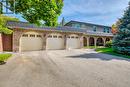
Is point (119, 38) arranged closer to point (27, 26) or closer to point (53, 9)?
point (53, 9)

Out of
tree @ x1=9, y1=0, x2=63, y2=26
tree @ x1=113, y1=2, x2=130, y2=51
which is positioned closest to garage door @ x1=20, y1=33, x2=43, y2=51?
tree @ x1=9, y1=0, x2=63, y2=26

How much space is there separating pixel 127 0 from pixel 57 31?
451 inches

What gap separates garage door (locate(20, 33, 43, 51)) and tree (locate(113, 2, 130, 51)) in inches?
444

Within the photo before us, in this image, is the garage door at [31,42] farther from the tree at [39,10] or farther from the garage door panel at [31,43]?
the tree at [39,10]

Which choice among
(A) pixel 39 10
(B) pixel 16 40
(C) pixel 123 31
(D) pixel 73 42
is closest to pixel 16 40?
(B) pixel 16 40

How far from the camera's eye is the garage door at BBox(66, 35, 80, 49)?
24014mm

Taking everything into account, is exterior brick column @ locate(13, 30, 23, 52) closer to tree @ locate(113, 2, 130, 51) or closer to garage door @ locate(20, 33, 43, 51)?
garage door @ locate(20, 33, 43, 51)

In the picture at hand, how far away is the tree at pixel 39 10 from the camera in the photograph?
11.3 meters

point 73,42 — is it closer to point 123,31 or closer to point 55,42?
point 55,42

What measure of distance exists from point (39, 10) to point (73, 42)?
13.8 m

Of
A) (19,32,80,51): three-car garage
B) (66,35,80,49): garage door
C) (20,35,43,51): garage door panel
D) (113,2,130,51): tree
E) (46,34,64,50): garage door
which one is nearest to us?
(113,2,130,51): tree

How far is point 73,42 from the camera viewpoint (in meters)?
24.6

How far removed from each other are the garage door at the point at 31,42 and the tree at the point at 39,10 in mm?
8035

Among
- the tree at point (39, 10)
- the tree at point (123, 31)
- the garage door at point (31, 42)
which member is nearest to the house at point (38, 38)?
the garage door at point (31, 42)
